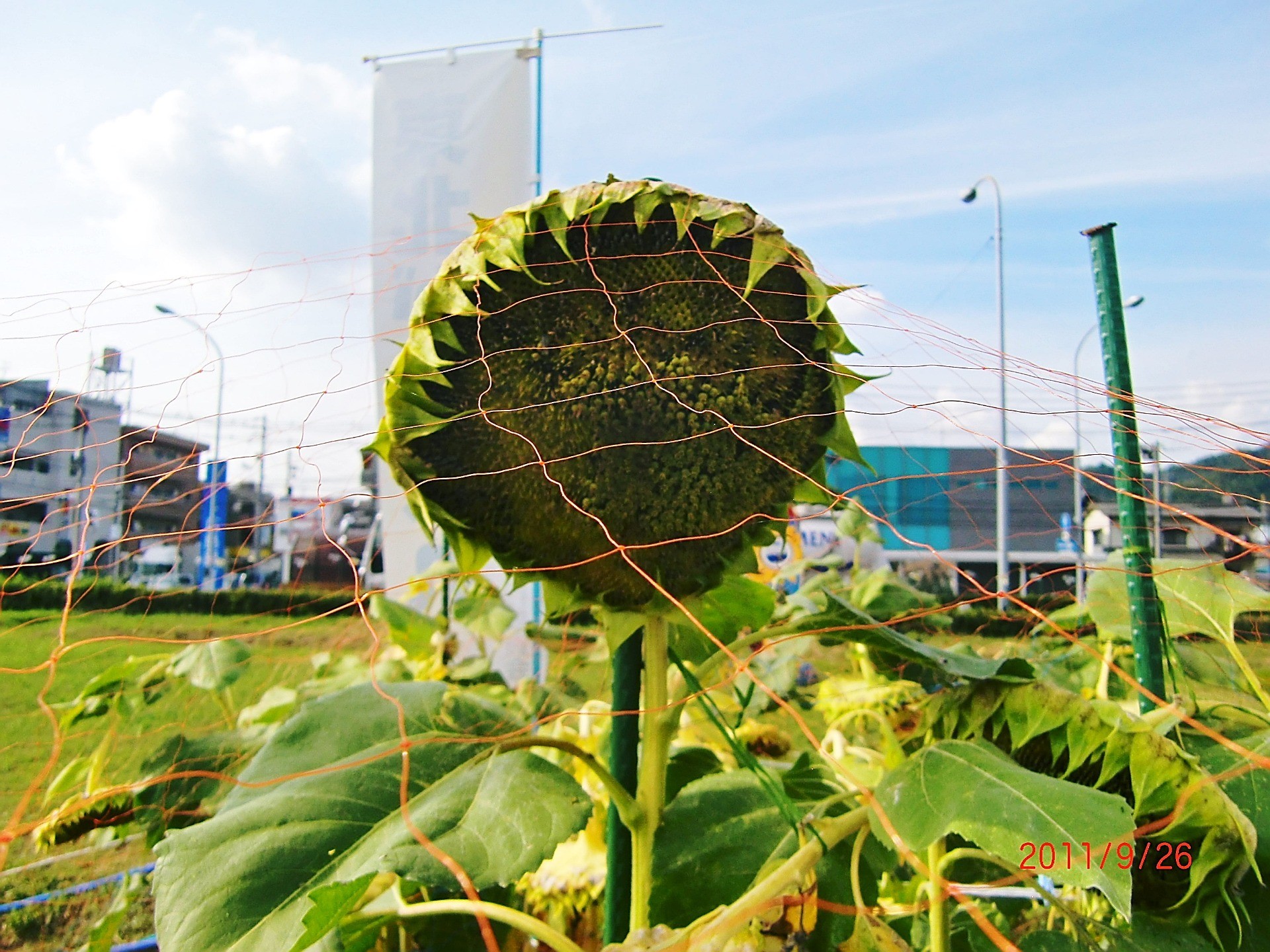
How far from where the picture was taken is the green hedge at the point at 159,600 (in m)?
0.63

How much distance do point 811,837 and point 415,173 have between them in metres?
2.03

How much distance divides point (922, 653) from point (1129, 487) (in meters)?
0.19

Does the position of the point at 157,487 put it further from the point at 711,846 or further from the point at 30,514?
the point at 711,846

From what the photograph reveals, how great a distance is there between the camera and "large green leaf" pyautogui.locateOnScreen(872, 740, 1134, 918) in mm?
382

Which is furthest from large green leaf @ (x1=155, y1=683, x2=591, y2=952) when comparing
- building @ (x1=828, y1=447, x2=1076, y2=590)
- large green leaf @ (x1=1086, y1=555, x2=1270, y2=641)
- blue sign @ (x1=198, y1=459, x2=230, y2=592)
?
large green leaf @ (x1=1086, y1=555, x2=1270, y2=641)

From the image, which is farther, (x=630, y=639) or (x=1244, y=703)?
(x=1244, y=703)

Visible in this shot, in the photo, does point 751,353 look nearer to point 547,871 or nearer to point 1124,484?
point 1124,484

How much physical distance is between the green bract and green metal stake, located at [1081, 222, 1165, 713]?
0.21m

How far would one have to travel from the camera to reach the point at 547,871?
2.36 ft

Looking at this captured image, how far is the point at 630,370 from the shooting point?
1.54ft

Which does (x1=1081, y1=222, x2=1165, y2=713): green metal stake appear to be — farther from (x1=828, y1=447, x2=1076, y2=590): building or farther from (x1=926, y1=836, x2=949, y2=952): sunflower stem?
(x1=926, y1=836, x2=949, y2=952): sunflower stem

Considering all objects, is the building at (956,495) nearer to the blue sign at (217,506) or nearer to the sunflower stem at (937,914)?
the sunflower stem at (937,914)

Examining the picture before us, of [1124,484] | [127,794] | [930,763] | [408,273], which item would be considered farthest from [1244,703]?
[408,273]

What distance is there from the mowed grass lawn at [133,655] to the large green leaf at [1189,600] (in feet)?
2.15
